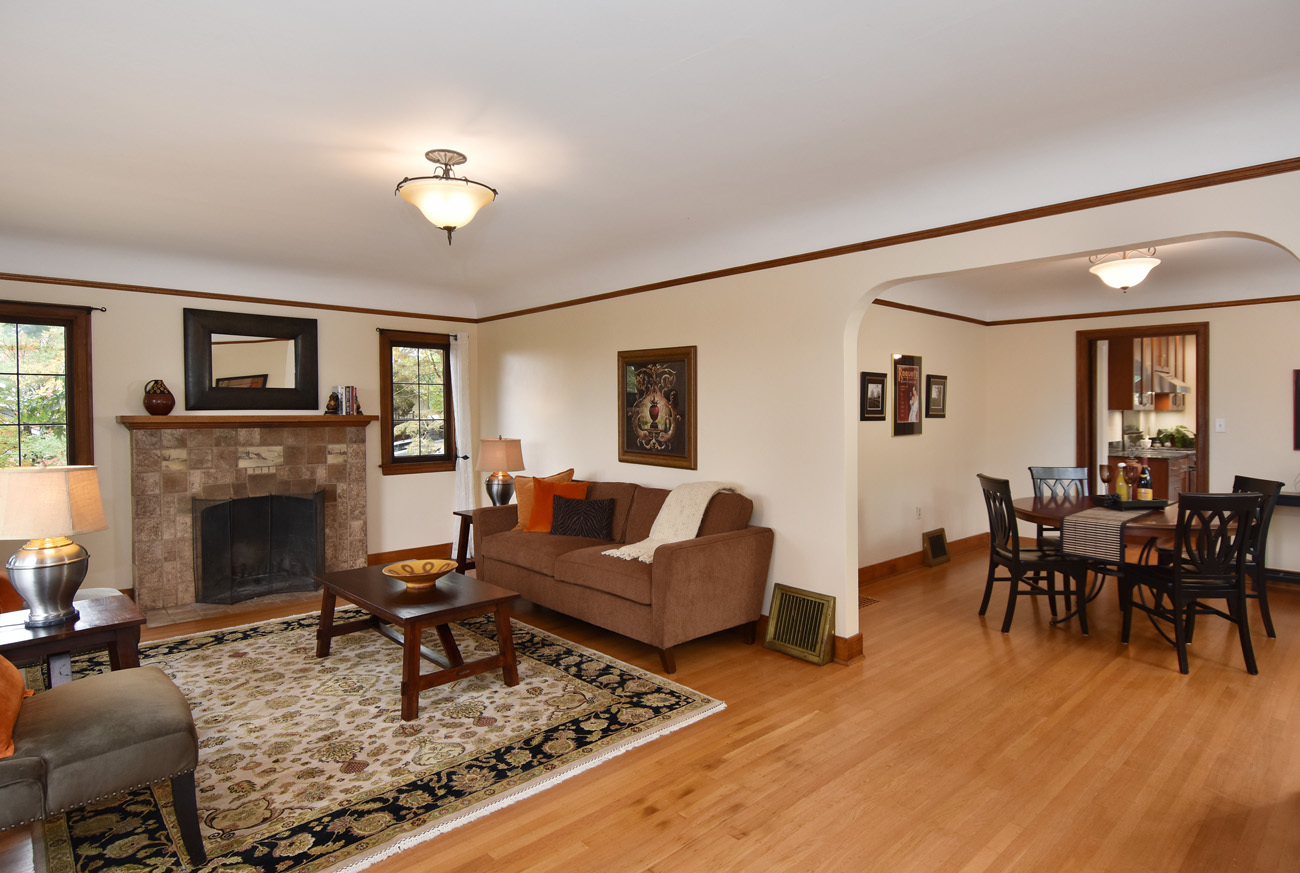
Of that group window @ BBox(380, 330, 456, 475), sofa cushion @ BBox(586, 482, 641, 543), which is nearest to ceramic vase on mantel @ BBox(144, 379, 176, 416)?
window @ BBox(380, 330, 456, 475)

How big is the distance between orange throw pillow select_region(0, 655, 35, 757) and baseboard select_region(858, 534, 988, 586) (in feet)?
16.2

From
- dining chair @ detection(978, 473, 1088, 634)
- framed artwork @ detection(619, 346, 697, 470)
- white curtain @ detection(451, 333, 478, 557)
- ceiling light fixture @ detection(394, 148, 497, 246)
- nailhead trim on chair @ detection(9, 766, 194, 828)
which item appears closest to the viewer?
nailhead trim on chair @ detection(9, 766, 194, 828)

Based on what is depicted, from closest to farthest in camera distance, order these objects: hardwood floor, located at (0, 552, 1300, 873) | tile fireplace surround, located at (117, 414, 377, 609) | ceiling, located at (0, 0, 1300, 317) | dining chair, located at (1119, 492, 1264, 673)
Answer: ceiling, located at (0, 0, 1300, 317) → hardwood floor, located at (0, 552, 1300, 873) → dining chair, located at (1119, 492, 1264, 673) → tile fireplace surround, located at (117, 414, 377, 609)

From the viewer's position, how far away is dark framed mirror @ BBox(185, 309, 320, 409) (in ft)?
18.0

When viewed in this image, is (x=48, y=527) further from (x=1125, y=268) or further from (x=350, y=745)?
(x=1125, y=268)

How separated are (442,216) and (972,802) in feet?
10.1

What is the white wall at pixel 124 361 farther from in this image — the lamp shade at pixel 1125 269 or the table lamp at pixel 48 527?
the lamp shade at pixel 1125 269

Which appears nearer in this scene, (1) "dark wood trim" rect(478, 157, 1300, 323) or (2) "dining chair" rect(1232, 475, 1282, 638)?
(1) "dark wood trim" rect(478, 157, 1300, 323)

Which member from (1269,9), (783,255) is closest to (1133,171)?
(1269,9)

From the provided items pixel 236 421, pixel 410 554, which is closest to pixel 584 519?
pixel 410 554

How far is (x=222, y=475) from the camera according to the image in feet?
18.0

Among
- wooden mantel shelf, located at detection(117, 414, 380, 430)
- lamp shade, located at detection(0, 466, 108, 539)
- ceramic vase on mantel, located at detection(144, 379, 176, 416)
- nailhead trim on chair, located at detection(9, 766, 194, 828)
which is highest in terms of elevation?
ceramic vase on mantel, located at detection(144, 379, 176, 416)

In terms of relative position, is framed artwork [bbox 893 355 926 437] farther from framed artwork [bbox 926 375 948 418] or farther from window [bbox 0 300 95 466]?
window [bbox 0 300 95 466]

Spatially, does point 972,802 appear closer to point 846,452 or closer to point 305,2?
point 846,452
